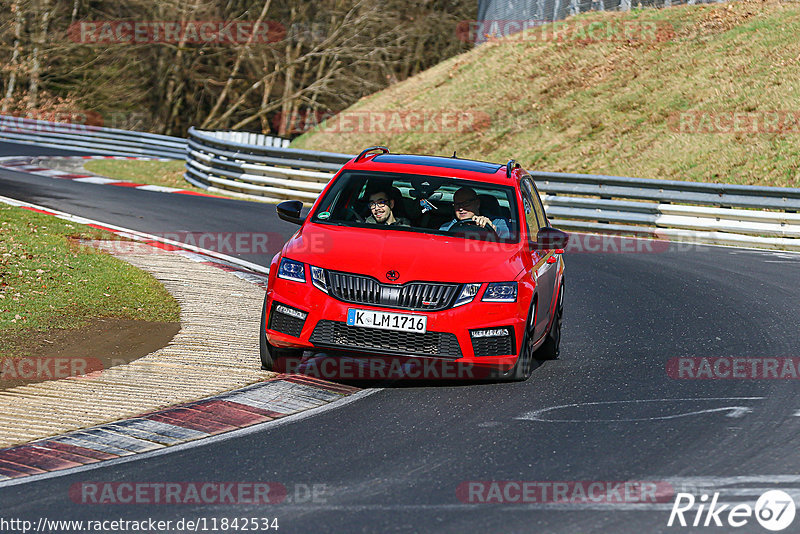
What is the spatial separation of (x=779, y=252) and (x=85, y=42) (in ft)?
119

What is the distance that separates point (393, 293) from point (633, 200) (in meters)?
15.1

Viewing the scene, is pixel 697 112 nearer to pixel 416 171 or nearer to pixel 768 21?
pixel 768 21

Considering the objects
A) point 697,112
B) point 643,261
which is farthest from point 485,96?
point 643,261

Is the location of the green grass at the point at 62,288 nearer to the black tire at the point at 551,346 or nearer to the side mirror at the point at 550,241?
the black tire at the point at 551,346

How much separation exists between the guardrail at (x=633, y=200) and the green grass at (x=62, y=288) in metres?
9.84

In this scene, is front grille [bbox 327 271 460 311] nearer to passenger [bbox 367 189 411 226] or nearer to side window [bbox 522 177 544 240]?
passenger [bbox 367 189 411 226]

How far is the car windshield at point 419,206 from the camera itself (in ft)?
29.2

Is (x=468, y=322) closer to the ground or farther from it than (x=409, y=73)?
closer to the ground

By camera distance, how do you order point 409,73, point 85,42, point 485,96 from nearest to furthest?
point 485,96 → point 85,42 → point 409,73

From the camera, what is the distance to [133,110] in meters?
52.6

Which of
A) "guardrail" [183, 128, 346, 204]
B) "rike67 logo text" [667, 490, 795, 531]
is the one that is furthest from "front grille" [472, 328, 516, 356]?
"guardrail" [183, 128, 346, 204]

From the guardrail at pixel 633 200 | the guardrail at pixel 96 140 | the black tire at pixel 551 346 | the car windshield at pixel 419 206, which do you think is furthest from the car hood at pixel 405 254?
the guardrail at pixel 96 140

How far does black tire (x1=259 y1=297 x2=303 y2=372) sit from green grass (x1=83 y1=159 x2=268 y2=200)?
1685 cm

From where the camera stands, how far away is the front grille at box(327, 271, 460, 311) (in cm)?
786
